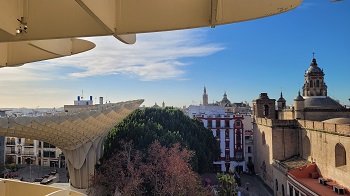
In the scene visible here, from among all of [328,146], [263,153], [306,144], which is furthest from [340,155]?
[263,153]

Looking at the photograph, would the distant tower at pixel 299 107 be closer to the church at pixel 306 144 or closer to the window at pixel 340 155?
the church at pixel 306 144

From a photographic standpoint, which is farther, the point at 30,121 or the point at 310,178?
the point at 310,178

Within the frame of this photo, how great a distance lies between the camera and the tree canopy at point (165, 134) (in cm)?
→ 2173

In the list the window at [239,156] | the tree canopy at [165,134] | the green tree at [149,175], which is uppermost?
the tree canopy at [165,134]

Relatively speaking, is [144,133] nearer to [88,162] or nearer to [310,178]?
[88,162]

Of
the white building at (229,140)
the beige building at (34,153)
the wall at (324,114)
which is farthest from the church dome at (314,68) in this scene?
the beige building at (34,153)

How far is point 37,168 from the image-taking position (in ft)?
120

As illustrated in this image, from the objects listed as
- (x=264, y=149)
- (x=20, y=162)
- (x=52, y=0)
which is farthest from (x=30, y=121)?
(x=20, y=162)

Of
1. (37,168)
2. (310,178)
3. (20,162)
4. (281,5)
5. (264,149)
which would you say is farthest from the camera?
(20,162)

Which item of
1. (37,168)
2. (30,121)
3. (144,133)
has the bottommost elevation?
(37,168)

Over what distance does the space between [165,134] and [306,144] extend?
1254 cm

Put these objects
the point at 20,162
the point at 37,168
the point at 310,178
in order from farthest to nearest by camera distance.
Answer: the point at 20,162, the point at 37,168, the point at 310,178

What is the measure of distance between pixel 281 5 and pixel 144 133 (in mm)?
19919

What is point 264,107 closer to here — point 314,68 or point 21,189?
point 314,68
